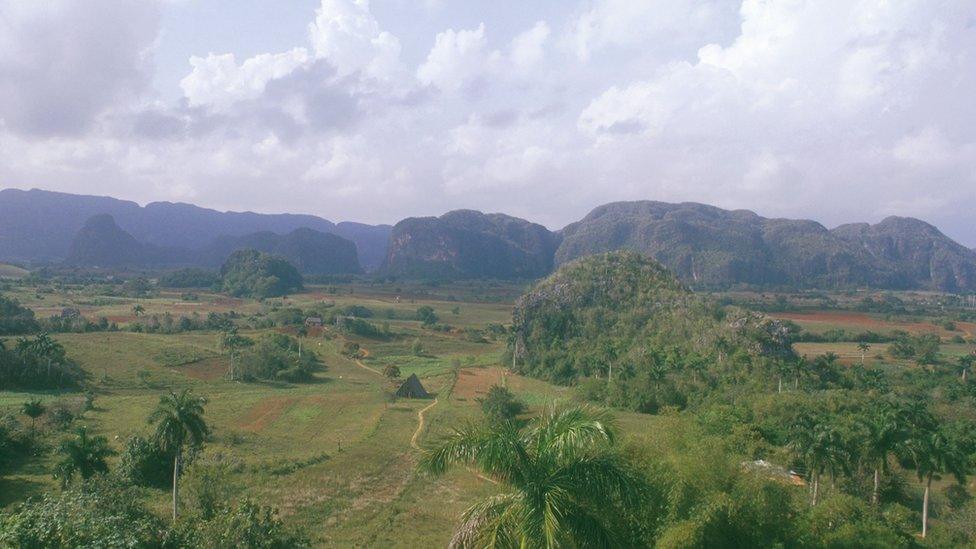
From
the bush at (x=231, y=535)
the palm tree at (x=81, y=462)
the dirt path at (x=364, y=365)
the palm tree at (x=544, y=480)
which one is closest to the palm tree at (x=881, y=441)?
the palm tree at (x=544, y=480)

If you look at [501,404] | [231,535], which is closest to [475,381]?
[501,404]

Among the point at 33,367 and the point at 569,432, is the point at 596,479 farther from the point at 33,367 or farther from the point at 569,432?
the point at 33,367

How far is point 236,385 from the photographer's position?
51.2m

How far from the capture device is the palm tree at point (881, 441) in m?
27.7

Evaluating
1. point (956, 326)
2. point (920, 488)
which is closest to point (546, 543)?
point (920, 488)

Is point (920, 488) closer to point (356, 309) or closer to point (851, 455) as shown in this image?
point (851, 455)

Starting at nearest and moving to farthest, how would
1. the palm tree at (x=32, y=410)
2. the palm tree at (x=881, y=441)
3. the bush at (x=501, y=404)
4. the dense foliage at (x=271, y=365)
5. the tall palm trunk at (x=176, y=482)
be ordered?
the tall palm trunk at (x=176, y=482) → the palm tree at (x=881, y=441) → the palm tree at (x=32, y=410) → the bush at (x=501, y=404) → the dense foliage at (x=271, y=365)

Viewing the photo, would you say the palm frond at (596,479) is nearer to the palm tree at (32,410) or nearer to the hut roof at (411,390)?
the palm tree at (32,410)

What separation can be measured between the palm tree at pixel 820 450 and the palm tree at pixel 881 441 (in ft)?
3.54

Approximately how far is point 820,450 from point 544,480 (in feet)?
78.1

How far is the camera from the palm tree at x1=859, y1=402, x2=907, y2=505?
90.8 feet

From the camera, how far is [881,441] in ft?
91.5

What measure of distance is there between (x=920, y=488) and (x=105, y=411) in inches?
1782

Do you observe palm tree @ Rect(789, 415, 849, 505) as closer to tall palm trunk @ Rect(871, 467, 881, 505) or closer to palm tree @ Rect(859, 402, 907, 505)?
palm tree @ Rect(859, 402, 907, 505)
